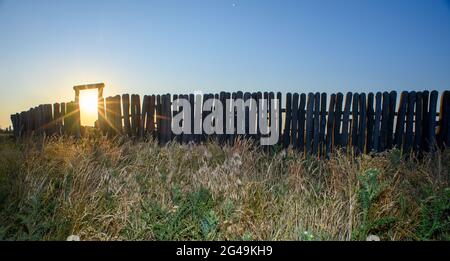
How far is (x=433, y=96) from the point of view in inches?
341

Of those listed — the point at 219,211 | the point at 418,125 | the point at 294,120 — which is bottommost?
the point at 219,211

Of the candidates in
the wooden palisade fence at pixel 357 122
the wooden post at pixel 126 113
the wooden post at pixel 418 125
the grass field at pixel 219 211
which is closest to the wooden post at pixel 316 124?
the wooden palisade fence at pixel 357 122

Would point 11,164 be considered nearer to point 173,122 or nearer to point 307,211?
point 307,211

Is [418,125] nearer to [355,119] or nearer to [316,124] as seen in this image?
[355,119]

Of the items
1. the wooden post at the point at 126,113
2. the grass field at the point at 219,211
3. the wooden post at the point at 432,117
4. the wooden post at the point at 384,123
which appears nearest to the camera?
the grass field at the point at 219,211

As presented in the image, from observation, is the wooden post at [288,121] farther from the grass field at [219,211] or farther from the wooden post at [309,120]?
the grass field at [219,211]

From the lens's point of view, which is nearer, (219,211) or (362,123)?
(219,211)

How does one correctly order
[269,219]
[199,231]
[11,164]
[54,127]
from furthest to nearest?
1. [54,127]
2. [11,164]
3. [269,219]
4. [199,231]

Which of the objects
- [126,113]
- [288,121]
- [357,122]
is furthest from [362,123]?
[126,113]

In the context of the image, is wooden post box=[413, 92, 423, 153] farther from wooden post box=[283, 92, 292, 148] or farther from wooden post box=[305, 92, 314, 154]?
wooden post box=[283, 92, 292, 148]

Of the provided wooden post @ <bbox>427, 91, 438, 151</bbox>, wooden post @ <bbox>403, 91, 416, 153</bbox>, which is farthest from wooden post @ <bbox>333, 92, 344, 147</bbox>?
wooden post @ <bbox>427, 91, 438, 151</bbox>

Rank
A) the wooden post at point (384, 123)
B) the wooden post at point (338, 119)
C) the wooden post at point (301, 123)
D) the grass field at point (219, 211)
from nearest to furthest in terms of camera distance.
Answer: the grass field at point (219, 211), the wooden post at point (384, 123), the wooden post at point (338, 119), the wooden post at point (301, 123)
